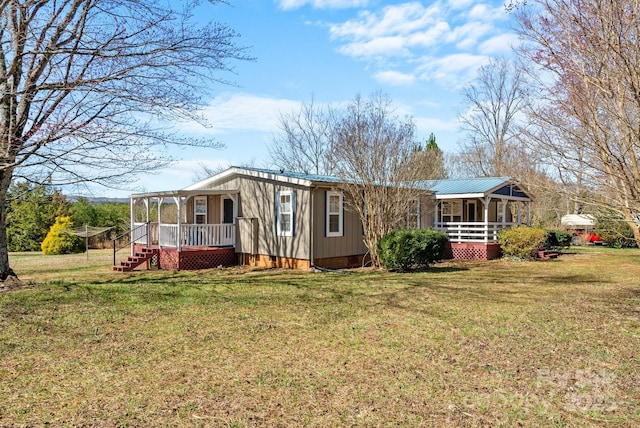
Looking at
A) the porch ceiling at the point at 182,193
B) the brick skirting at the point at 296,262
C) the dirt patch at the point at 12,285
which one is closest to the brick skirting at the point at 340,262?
the brick skirting at the point at 296,262

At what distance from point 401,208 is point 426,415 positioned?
10076 millimetres

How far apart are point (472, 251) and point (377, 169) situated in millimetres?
6594

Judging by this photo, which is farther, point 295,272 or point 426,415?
point 295,272

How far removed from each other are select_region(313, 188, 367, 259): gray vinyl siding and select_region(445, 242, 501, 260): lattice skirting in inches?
178

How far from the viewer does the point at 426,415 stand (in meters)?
3.78

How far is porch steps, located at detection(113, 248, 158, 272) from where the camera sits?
1393cm

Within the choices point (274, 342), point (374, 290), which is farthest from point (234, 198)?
point (274, 342)

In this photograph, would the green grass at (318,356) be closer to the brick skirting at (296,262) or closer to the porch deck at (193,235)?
the brick skirting at (296,262)

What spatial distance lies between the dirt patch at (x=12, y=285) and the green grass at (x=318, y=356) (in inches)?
9.6

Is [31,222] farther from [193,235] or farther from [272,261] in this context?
[272,261]

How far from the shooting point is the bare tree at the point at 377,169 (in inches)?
520

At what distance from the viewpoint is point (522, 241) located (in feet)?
54.3

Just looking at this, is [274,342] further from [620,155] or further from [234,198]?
[234,198]

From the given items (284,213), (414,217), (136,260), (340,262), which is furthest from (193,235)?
(414,217)
